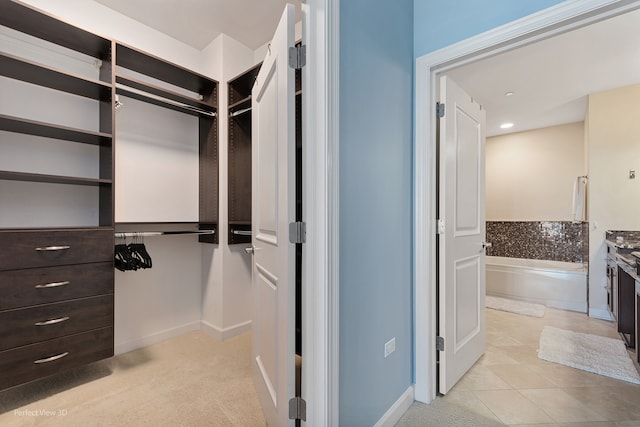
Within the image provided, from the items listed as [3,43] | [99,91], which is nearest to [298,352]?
→ [99,91]

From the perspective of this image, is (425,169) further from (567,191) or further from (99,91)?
(567,191)

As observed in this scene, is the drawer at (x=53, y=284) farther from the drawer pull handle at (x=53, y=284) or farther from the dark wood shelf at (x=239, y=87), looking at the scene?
the dark wood shelf at (x=239, y=87)

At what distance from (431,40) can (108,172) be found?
91.8 inches

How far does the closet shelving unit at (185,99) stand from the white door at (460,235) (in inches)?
77.1

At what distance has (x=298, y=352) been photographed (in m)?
1.48

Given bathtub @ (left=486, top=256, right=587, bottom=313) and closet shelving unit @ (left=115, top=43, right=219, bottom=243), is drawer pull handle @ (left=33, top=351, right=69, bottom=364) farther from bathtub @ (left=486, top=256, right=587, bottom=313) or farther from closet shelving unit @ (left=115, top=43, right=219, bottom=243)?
bathtub @ (left=486, top=256, right=587, bottom=313)

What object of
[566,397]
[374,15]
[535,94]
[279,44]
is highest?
[535,94]

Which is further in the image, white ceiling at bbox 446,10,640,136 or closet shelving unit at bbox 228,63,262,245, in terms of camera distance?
closet shelving unit at bbox 228,63,262,245

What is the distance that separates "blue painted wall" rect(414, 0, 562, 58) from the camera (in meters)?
1.53

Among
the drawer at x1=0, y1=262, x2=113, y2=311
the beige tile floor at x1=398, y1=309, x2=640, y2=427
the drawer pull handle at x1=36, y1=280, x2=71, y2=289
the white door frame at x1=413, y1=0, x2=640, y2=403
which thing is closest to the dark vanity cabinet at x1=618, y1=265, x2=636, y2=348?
the beige tile floor at x1=398, y1=309, x2=640, y2=427

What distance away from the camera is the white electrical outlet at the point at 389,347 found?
1.60 m

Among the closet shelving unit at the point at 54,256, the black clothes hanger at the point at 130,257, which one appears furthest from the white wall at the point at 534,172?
the closet shelving unit at the point at 54,256

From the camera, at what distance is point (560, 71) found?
2.95 meters

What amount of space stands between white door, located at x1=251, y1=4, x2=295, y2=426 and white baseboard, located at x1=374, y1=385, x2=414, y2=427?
1.83 feet
